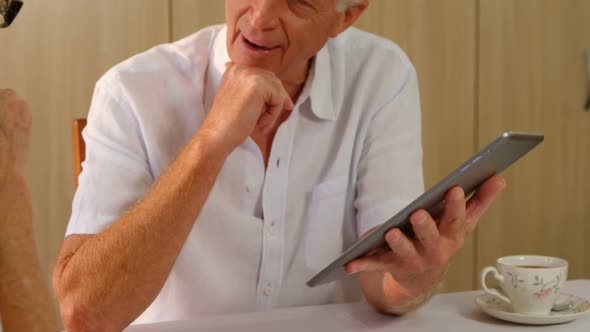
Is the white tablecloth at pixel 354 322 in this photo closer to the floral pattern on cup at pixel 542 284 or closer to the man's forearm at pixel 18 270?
the floral pattern on cup at pixel 542 284

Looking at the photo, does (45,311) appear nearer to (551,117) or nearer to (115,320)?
(115,320)

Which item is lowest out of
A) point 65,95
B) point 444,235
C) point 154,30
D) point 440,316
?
point 440,316

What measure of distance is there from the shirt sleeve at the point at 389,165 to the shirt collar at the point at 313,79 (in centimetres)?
9

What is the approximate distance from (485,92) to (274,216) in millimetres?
1384

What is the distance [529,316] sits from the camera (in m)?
1.12

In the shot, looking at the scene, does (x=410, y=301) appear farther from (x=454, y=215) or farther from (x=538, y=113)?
(x=538, y=113)

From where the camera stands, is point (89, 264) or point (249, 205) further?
point (249, 205)

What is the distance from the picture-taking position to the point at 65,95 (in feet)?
7.01

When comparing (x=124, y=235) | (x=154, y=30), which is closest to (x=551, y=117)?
(x=154, y=30)

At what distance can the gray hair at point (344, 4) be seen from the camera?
1403 millimetres

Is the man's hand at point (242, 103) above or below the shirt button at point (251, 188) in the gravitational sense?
above

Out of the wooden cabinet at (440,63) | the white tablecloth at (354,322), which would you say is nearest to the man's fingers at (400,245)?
the white tablecloth at (354,322)

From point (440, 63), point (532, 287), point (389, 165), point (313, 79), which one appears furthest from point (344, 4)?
point (440, 63)

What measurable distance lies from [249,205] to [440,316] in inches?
15.8
